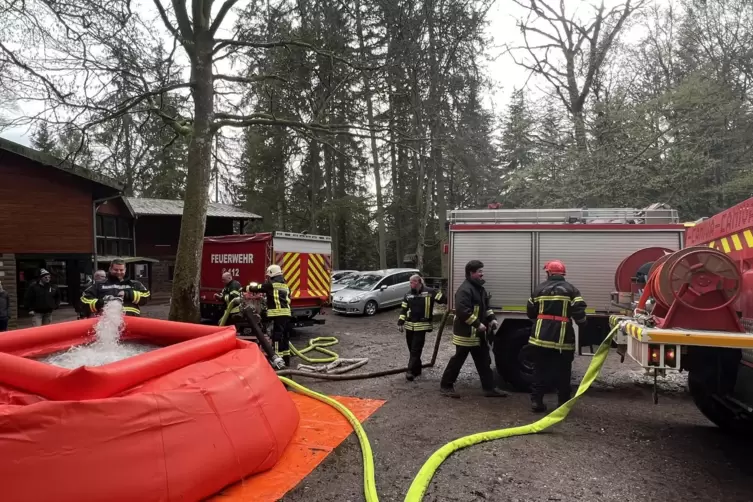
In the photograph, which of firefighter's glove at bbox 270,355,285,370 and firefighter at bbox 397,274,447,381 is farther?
firefighter's glove at bbox 270,355,285,370

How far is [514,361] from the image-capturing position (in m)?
6.80

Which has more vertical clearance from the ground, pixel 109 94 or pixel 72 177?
pixel 109 94

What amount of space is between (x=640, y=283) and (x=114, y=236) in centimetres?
2073

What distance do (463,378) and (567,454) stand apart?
3163 millimetres

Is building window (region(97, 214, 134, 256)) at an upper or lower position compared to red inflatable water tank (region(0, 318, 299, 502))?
upper

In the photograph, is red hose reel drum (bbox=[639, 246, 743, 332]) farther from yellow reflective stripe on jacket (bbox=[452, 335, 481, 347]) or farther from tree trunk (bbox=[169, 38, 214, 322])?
tree trunk (bbox=[169, 38, 214, 322])

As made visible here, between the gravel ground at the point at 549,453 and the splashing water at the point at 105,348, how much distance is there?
81.7 inches

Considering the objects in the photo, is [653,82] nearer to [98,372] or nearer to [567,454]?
[567,454]

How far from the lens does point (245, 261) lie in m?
12.1

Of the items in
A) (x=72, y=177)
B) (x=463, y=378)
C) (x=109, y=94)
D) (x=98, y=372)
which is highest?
(x=109, y=94)

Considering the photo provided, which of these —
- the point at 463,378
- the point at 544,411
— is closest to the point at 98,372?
the point at 544,411

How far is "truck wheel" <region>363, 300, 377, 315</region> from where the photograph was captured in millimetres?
16422

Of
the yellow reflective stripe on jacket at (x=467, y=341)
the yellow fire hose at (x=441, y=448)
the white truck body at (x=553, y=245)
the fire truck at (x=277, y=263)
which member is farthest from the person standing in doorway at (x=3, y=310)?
the yellow reflective stripe on jacket at (x=467, y=341)

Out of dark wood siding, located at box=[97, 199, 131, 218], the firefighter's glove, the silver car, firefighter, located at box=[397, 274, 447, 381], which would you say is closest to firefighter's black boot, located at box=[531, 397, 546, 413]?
firefighter, located at box=[397, 274, 447, 381]
